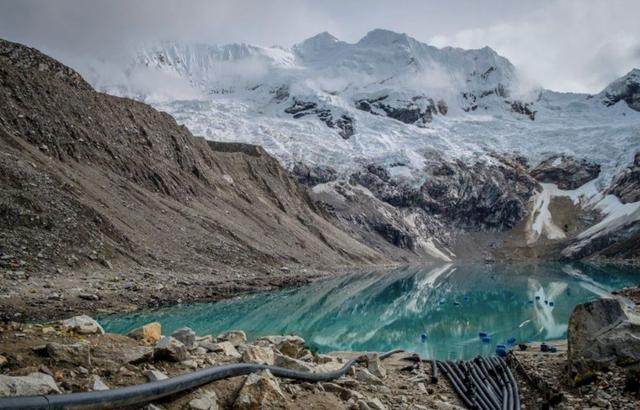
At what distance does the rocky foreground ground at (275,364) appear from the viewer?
8102mm

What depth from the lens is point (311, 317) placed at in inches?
1890

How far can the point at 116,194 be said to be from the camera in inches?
2739

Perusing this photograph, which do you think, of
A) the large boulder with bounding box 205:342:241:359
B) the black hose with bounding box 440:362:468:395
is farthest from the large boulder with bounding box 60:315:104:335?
the black hose with bounding box 440:362:468:395

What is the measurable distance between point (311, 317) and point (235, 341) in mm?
A: 31618

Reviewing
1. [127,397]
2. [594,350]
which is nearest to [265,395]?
[127,397]

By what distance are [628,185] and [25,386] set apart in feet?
706

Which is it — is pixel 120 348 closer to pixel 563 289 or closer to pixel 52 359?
pixel 52 359

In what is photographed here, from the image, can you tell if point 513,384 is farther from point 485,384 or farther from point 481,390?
point 481,390

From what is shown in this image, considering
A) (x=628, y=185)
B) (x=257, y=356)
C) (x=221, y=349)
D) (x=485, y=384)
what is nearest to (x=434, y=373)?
(x=485, y=384)

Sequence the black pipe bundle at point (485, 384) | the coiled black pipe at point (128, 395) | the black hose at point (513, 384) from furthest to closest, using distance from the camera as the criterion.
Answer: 1. the black pipe bundle at point (485, 384)
2. the black hose at point (513, 384)
3. the coiled black pipe at point (128, 395)

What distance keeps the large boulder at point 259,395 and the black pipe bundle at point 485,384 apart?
8742mm

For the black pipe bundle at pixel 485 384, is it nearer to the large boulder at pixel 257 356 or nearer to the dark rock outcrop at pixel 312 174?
the large boulder at pixel 257 356

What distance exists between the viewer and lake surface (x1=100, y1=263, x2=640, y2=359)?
36.6 meters

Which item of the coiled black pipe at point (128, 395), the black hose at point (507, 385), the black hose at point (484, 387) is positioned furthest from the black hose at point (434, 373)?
the coiled black pipe at point (128, 395)
